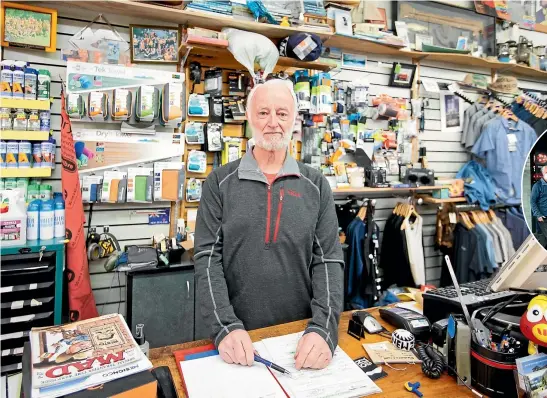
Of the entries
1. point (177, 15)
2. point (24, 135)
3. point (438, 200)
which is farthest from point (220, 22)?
point (438, 200)

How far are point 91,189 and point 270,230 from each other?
1.85m

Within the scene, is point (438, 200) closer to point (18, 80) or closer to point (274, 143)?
point (274, 143)

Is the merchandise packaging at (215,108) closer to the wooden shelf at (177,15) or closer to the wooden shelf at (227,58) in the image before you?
the wooden shelf at (227,58)

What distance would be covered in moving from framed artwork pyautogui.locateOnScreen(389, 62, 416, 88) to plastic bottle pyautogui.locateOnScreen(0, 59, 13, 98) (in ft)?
10.9

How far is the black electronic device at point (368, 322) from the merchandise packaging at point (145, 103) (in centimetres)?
218

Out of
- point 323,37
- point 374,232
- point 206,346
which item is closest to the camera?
point 206,346

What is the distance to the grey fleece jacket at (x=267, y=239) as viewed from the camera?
143 centimetres

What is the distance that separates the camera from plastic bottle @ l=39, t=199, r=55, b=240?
240 cm

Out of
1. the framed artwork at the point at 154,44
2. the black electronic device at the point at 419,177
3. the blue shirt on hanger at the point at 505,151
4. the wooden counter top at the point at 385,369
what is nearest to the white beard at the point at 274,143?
the wooden counter top at the point at 385,369

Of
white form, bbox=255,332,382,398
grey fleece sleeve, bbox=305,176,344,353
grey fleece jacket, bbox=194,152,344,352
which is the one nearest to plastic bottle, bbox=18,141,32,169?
grey fleece jacket, bbox=194,152,344,352

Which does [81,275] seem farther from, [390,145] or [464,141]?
[464,141]

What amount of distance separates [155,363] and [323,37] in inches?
114

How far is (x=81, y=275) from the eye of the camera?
8.23 ft

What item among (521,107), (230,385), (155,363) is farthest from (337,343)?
(521,107)
